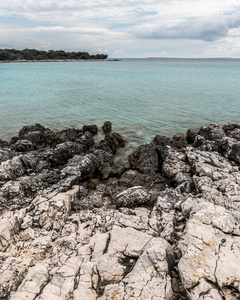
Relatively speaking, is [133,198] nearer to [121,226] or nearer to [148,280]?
[121,226]

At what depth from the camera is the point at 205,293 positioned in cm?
558

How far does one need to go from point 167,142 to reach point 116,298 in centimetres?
1616

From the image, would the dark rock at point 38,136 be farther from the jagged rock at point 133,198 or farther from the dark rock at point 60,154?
the jagged rock at point 133,198

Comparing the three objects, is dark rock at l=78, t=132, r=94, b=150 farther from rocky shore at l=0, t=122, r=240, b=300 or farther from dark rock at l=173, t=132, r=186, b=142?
dark rock at l=173, t=132, r=186, b=142

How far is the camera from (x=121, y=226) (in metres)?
8.94

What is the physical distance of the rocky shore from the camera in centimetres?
616

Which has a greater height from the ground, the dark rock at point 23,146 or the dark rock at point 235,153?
the dark rock at point 235,153

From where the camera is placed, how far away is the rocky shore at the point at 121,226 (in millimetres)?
6156

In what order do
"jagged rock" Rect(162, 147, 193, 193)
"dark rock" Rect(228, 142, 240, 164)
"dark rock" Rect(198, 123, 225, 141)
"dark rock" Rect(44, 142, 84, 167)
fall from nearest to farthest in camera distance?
"jagged rock" Rect(162, 147, 193, 193) → "dark rock" Rect(228, 142, 240, 164) → "dark rock" Rect(44, 142, 84, 167) → "dark rock" Rect(198, 123, 225, 141)

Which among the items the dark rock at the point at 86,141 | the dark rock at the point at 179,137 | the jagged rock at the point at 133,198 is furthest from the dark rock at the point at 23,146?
the dark rock at the point at 179,137

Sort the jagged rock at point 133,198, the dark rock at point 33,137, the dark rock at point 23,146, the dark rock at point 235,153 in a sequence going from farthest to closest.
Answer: the dark rock at point 33,137 → the dark rock at point 23,146 → the dark rock at point 235,153 → the jagged rock at point 133,198

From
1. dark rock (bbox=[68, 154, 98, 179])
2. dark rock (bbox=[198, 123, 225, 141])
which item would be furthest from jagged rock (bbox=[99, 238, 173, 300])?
dark rock (bbox=[198, 123, 225, 141])

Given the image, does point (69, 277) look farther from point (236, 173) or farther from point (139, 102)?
point (139, 102)

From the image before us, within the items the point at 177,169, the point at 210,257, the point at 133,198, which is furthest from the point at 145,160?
the point at 210,257
